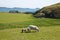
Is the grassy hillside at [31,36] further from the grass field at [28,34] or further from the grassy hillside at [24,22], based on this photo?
the grassy hillside at [24,22]

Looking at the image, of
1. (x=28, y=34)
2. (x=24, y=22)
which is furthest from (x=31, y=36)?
(x=24, y=22)

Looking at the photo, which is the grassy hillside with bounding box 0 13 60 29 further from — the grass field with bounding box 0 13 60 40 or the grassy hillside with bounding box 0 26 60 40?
the grassy hillside with bounding box 0 26 60 40

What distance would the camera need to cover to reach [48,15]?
2101 inches

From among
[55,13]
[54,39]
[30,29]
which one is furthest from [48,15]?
[54,39]

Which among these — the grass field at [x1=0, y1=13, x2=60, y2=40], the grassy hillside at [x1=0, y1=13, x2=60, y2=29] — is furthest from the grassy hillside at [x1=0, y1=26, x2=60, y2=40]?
the grassy hillside at [x1=0, y1=13, x2=60, y2=29]

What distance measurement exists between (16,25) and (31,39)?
14.9 metres

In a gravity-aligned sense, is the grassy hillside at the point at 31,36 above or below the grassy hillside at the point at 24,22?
above

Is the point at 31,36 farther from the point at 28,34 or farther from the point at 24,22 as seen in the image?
the point at 24,22

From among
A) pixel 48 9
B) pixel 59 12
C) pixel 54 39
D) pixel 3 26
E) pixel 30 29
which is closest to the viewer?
pixel 54 39

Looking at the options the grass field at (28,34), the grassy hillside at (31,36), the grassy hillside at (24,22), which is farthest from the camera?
the grassy hillside at (24,22)

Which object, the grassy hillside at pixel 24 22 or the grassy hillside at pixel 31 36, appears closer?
the grassy hillside at pixel 31 36

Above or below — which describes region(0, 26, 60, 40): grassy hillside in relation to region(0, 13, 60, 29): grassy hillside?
above

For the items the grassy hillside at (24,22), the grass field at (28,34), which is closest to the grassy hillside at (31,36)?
the grass field at (28,34)

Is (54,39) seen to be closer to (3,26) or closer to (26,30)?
(26,30)
